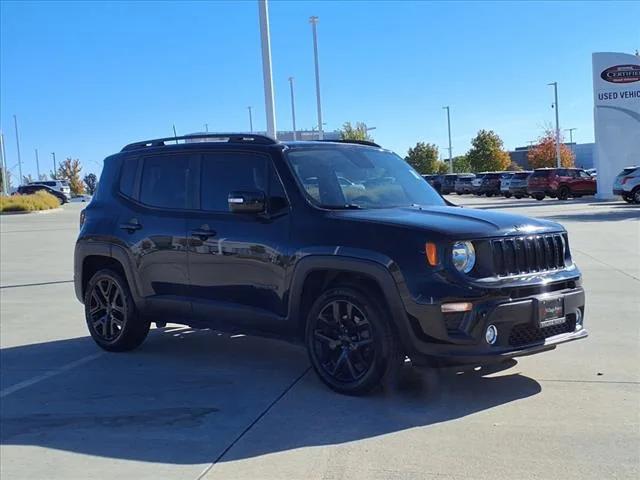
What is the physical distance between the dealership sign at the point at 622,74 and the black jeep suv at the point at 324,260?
1237 inches

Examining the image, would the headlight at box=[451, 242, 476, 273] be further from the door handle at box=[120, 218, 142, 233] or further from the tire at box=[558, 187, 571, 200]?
the tire at box=[558, 187, 571, 200]

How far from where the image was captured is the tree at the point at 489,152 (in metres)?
77.4

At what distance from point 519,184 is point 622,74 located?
869 centimetres

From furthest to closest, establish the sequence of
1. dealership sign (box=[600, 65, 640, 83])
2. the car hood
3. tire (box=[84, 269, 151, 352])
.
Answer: dealership sign (box=[600, 65, 640, 83]) → tire (box=[84, 269, 151, 352]) → the car hood

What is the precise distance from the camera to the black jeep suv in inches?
189

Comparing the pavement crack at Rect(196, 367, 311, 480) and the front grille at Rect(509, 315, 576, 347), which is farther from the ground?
the front grille at Rect(509, 315, 576, 347)

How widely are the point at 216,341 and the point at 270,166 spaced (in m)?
2.46

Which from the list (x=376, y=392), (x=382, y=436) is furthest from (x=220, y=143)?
(x=382, y=436)

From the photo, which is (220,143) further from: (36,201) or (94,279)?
(36,201)

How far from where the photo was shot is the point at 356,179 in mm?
5918

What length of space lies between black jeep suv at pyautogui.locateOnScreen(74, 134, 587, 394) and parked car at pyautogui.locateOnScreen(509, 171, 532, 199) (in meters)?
35.4

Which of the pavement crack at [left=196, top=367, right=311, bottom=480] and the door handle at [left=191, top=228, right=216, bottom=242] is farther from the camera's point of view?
the door handle at [left=191, top=228, right=216, bottom=242]

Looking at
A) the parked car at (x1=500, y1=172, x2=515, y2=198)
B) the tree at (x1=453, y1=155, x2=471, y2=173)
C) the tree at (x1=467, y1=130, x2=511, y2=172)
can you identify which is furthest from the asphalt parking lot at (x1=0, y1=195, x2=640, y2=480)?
the tree at (x1=453, y1=155, x2=471, y2=173)

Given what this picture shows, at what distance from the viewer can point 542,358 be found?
6172mm
